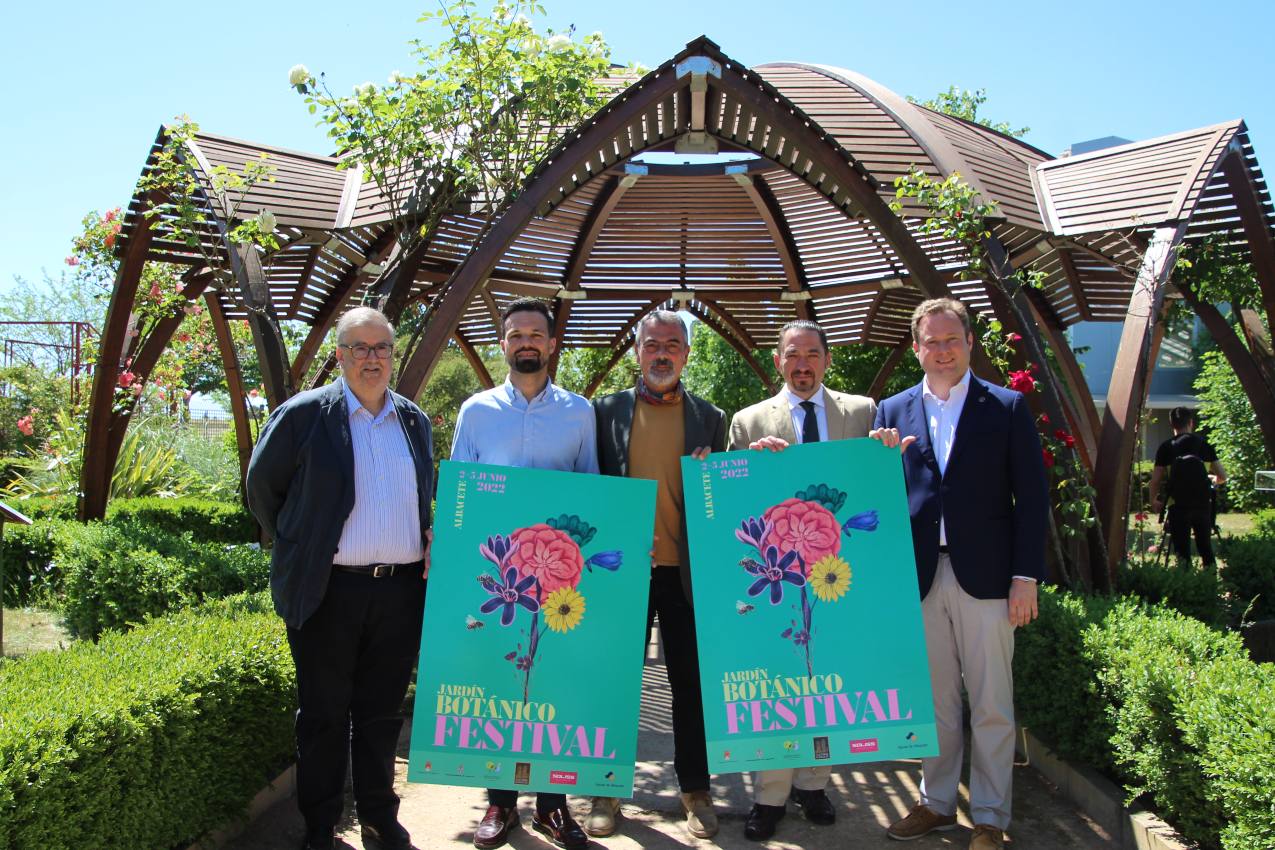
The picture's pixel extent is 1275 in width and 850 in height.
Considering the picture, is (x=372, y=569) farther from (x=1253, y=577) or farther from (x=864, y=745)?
(x=1253, y=577)

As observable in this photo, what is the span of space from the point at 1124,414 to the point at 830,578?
3519 mm

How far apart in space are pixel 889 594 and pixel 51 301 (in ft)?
114

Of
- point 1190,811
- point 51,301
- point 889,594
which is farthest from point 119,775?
point 51,301

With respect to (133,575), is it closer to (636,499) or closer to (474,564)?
(474,564)

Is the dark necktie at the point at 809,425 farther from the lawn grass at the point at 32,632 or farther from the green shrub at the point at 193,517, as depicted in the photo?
the green shrub at the point at 193,517

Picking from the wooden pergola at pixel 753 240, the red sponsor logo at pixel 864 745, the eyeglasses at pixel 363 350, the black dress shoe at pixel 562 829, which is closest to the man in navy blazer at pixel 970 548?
the red sponsor logo at pixel 864 745

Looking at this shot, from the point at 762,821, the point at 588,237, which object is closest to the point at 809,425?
the point at 762,821

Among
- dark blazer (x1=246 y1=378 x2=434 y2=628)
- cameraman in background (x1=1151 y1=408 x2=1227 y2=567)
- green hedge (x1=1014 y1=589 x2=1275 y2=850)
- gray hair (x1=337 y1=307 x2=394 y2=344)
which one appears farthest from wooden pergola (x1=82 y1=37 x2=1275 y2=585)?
dark blazer (x1=246 y1=378 x2=434 y2=628)

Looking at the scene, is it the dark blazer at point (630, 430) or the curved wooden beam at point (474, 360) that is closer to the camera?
the dark blazer at point (630, 430)

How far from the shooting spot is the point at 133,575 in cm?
669

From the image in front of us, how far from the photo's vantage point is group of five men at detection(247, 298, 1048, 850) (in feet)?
12.0

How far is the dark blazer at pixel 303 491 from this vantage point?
11.7 ft

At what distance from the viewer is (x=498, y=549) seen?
3.84 m

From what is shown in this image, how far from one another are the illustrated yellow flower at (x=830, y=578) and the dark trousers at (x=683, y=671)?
1.78ft
